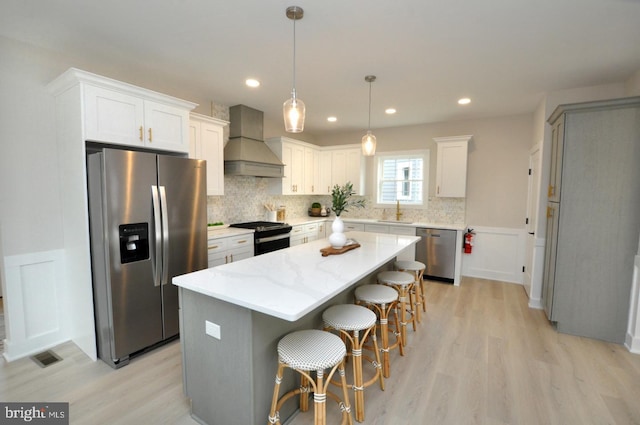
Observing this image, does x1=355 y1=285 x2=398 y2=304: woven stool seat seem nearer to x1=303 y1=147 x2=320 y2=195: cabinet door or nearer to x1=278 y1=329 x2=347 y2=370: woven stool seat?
x1=278 y1=329 x2=347 y2=370: woven stool seat

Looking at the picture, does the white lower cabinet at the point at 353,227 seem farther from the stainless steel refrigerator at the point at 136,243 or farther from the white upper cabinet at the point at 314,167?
the stainless steel refrigerator at the point at 136,243

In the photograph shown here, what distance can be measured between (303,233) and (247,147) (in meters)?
1.72

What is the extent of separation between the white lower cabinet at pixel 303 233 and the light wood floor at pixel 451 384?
2.39 m

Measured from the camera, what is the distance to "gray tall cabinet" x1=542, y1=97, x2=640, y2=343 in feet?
8.77

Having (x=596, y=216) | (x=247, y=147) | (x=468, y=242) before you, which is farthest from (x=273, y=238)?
(x=596, y=216)

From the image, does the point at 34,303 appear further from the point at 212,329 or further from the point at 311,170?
the point at 311,170

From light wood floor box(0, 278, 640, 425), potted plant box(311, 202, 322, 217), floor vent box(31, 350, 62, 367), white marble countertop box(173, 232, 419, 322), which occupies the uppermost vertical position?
potted plant box(311, 202, 322, 217)

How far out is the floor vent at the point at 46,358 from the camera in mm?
2387

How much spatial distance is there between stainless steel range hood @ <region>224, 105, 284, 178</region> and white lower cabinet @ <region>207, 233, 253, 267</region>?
97 cm

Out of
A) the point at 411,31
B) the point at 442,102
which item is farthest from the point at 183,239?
the point at 442,102

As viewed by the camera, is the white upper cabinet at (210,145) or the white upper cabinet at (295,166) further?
the white upper cabinet at (295,166)

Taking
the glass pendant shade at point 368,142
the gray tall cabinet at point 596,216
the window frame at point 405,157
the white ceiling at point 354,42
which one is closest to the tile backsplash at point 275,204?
the window frame at point 405,157

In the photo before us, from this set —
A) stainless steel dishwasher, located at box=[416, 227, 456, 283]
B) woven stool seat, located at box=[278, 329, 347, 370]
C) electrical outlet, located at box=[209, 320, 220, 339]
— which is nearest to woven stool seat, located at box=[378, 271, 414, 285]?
woven stool seat, located at box=[278, 329, 347, 370]

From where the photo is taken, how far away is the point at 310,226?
206 inches
